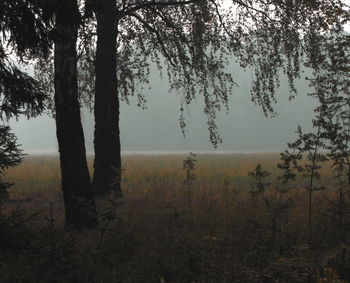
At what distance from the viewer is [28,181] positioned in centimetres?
1365

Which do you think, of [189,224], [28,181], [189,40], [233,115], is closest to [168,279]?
[189,224]

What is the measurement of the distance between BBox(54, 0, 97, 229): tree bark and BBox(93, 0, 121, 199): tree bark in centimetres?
292

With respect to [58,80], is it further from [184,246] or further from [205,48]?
[205,48]

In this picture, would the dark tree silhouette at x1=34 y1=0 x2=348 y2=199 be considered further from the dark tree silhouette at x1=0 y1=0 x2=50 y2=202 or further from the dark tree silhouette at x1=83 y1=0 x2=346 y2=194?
the dark tree silhouette at x1=0 y1=0 x2=50 y2=202

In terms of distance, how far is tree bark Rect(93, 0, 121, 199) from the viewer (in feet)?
32.4

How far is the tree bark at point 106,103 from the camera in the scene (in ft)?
32.4

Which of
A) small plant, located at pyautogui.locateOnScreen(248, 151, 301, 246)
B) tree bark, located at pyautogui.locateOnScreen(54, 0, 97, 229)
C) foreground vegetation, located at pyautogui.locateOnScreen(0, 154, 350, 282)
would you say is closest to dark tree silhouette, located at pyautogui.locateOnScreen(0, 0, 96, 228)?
tree bark, located at pyautogui.locateOnScreen(54, 0, 97, 229)

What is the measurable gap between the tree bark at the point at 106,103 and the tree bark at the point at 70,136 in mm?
2917

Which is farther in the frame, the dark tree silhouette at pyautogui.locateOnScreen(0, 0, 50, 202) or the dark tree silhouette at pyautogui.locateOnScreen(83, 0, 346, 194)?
the dark tree silhouette at pyautogui.locateOnScreen(83, 0, 346, 194)

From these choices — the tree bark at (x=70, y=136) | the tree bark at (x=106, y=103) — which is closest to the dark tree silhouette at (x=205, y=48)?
the tree bark at (x=106, y=103)

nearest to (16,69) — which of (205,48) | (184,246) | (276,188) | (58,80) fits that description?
(58,80)

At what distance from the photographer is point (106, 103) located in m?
10.0

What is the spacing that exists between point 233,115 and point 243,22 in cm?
8893

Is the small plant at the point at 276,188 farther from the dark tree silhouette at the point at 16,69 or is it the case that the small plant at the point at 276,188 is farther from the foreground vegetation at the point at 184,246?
the dark tree silhouette at the point at 16,69
